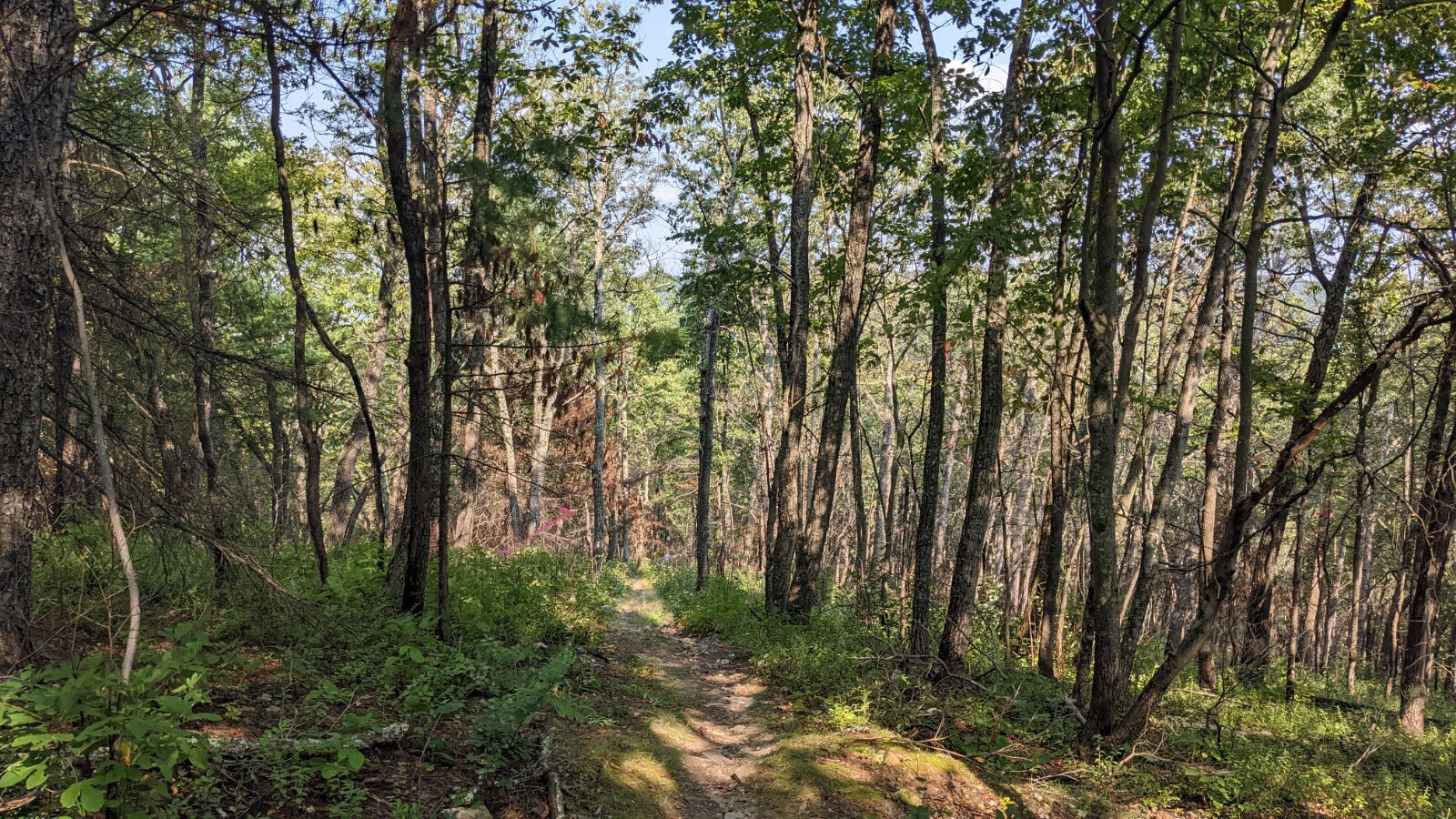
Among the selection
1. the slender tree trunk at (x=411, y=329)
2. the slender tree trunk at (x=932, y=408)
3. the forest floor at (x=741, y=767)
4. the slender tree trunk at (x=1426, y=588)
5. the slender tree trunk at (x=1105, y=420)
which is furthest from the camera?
the slender tree trunk at (x=1426, y=588)

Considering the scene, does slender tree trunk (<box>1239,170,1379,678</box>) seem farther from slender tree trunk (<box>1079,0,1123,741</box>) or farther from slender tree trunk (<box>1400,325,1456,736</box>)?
slender tree trunk (<box>1079,0,1123,741</box>)

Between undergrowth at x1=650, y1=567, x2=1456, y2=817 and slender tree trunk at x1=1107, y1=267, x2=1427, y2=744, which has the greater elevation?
slender tree trunk at x1=1107, y1=267, x2=1427, y2=744

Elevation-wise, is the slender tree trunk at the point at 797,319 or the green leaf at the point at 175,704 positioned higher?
the slender tree trunk at the point at 797,319

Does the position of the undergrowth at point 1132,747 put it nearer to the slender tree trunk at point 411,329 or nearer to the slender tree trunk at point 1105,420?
the slender tree trunk at point 1105,420

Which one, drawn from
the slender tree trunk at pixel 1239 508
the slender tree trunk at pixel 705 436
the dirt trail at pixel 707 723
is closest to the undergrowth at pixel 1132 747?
the slender tree trunk at pixel 1239 508

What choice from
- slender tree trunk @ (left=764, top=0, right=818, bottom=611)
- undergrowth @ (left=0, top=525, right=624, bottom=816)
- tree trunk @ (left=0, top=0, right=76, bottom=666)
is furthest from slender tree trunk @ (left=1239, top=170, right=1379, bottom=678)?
tree trunk @ (left=0, top=0, right=76, bottom=666)

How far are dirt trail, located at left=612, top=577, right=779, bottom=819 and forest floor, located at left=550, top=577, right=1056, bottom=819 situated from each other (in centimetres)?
2

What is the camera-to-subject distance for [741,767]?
257 inches

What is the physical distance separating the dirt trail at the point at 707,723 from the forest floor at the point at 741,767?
0.06 ft

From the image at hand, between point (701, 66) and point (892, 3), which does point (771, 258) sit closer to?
point (701, 66)

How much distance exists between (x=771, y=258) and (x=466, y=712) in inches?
429

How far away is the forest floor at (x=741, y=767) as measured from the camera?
17.6ft

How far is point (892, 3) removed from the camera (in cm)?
1047

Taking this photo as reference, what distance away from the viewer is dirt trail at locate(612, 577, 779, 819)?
5809 millimetres
